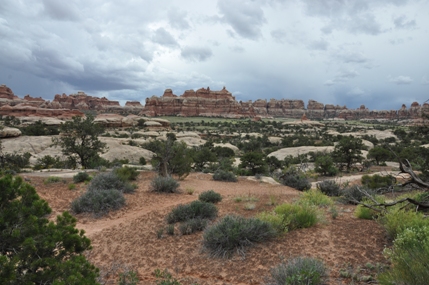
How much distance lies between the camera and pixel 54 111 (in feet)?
240

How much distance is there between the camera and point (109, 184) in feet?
39.9

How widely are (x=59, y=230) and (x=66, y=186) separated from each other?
1177cm

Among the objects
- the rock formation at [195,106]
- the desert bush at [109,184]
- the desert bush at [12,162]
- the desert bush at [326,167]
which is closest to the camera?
the desert bush at [109,184]

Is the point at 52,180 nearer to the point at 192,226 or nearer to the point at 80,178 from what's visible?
the point at 80,178

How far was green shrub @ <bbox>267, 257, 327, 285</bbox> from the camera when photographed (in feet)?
12.8

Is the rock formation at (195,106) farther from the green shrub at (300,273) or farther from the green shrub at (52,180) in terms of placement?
the green shrub at (300,273)

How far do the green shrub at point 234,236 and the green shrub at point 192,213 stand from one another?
6.21ft

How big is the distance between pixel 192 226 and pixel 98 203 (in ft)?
15.1

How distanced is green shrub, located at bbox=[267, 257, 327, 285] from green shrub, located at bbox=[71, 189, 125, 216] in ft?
24.3

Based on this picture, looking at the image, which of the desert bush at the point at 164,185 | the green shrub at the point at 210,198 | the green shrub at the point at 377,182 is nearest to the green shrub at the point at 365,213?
the green shrub at the point at 210,198

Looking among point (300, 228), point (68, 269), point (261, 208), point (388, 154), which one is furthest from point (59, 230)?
point (388, 154)

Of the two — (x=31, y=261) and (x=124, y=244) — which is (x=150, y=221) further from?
(x=31, y=261)

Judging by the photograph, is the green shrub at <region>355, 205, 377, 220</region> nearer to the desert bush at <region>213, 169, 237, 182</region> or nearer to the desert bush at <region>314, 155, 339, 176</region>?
the desert bush at <region>213, 169, 237, 182</region>

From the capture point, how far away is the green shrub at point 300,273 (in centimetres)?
390
